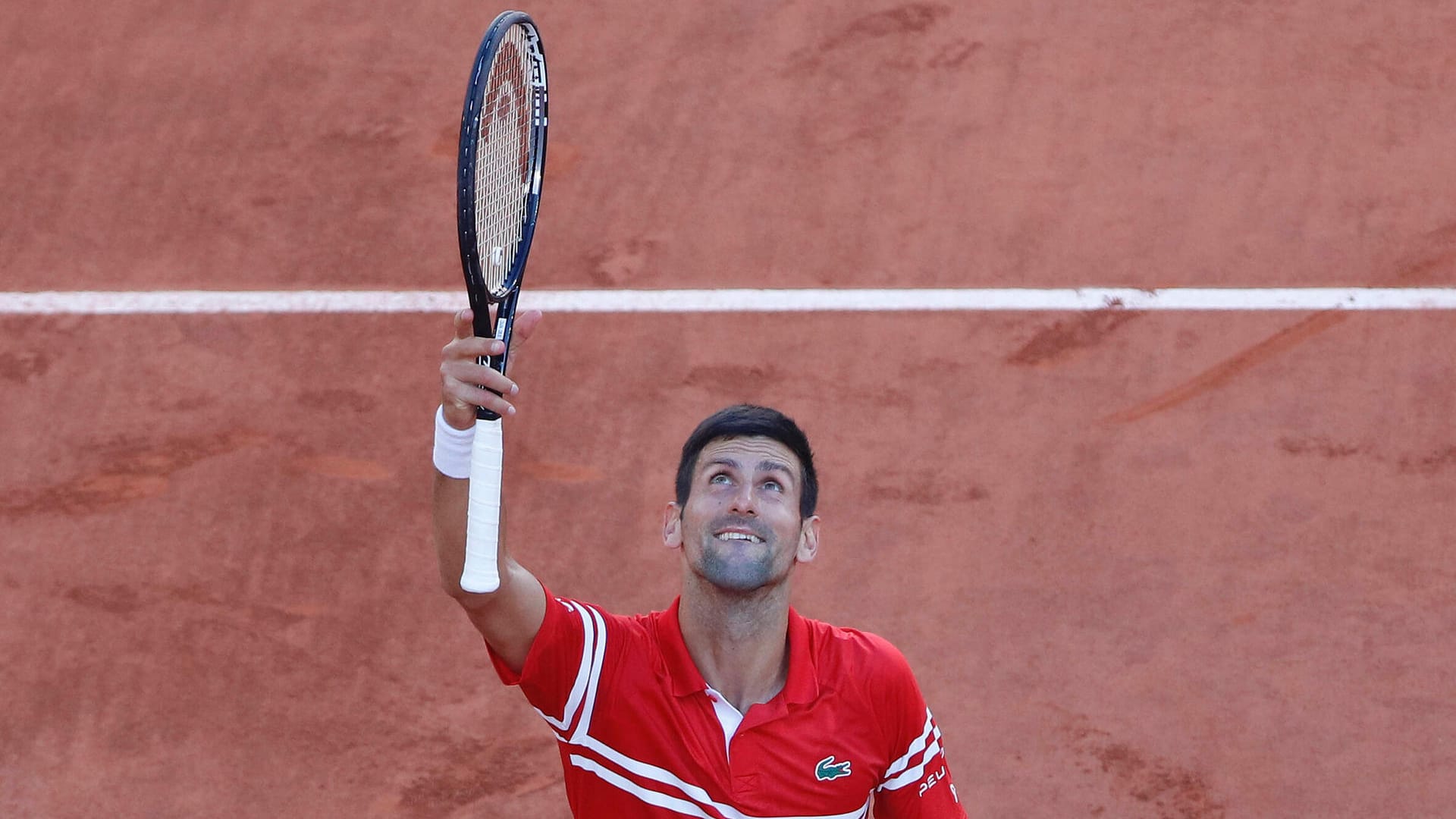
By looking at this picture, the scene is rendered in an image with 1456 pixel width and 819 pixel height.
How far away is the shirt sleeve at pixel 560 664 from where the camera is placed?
3.30 m

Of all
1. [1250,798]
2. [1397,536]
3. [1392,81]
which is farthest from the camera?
[1392,81]

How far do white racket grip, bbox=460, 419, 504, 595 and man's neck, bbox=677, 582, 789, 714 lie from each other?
553 millimetres

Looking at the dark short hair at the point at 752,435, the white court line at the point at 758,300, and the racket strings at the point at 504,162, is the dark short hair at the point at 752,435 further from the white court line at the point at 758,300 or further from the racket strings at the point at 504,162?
the white court line at the point at 758,300

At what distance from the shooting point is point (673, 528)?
11.6 feet

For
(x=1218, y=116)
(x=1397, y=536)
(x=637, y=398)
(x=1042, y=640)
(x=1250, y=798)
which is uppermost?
(x=1218, y=116)

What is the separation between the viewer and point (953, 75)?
23.9 feet

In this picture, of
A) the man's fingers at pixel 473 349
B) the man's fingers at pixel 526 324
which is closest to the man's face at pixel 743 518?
the man's fingers at pixel 526 324

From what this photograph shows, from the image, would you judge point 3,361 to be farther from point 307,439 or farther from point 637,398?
point 637,398

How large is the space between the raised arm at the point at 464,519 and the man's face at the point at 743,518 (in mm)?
374

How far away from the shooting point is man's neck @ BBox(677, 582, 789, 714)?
3.41 metres

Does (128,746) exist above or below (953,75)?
below

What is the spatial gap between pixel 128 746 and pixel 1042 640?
10.9ft

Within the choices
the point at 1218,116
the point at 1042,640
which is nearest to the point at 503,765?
the point at 1042,640

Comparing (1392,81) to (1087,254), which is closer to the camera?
(1087,254)
